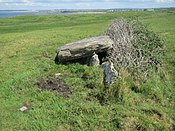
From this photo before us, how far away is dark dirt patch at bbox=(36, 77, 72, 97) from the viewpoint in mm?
10692

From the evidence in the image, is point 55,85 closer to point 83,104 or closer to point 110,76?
point 83,104

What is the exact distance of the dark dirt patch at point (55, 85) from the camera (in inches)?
421

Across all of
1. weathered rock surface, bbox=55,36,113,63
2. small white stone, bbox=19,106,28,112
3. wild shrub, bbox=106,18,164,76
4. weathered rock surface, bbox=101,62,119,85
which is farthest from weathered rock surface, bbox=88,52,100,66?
small white stone, bbox=19,106,28,112

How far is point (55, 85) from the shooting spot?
11.2 metres

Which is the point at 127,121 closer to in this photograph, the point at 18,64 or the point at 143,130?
the point at 143,130

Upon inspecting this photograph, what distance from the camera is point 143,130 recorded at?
27.6ft

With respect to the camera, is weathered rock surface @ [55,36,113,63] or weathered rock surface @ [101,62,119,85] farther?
weathered rock surface @ [55,36,113,63]

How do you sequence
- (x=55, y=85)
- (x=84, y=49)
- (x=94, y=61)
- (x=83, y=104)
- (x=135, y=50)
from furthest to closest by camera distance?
(x=84, y=49) < (x=135, y=50) < (x=94, y=61) < (x=55, y=85) < (x=83, y=104)

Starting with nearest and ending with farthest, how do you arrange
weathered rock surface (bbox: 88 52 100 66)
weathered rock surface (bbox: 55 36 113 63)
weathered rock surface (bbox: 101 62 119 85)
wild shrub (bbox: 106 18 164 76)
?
weathered rock surface (bbox: 101 62 119 85), wild shrub (bbox: 106 18 164 76), weathered rock surface (bbox: 88 52 100 66), weathered rock surface (bbox: 55 36 113 63)

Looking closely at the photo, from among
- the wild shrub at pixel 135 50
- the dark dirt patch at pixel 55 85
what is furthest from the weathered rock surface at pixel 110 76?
the dark dirt patch at pixel 55 85

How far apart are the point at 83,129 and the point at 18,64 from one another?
25.1 feet

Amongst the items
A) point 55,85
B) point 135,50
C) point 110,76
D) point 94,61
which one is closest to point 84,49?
point 94,61

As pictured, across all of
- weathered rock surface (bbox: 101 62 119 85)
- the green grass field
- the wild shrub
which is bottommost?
the green grass field

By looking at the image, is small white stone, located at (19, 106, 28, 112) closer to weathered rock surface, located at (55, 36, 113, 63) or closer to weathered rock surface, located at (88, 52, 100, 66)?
weathered rock surface, located at (88, 52, 100, 66)
